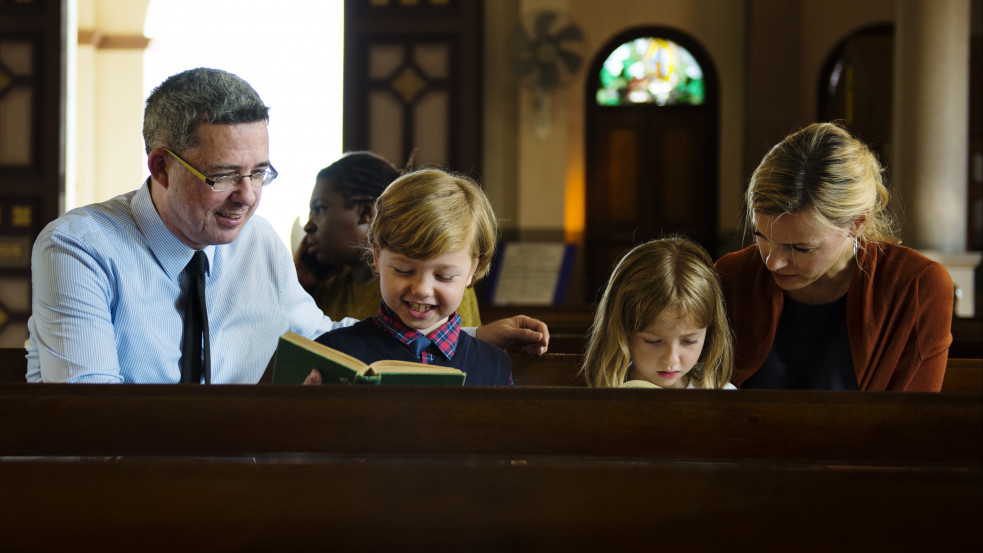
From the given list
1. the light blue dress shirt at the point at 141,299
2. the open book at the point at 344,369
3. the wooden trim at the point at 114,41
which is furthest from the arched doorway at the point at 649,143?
the open book at the point at 344,369

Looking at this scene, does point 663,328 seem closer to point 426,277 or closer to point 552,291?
point 426,277

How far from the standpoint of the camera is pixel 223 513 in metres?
1.25

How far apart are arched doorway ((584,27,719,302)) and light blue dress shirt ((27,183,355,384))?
6.94 meters

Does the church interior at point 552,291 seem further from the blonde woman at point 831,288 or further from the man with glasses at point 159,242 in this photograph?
the man with glasses at point 159,242

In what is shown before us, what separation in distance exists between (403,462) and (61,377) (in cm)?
84

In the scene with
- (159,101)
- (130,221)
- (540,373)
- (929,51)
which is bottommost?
(540,373)

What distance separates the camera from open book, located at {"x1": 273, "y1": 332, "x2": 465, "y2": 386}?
59.6 inches

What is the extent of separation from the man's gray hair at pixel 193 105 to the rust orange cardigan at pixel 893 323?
124 centimetres

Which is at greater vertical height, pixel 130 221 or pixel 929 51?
pixel 929 51

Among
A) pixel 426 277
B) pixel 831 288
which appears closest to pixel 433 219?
pixel 426 277

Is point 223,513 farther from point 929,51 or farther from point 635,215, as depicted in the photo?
point 635,215

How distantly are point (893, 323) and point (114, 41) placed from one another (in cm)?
1032

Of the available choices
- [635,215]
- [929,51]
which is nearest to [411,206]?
[929,51]

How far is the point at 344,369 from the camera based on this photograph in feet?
5.03
